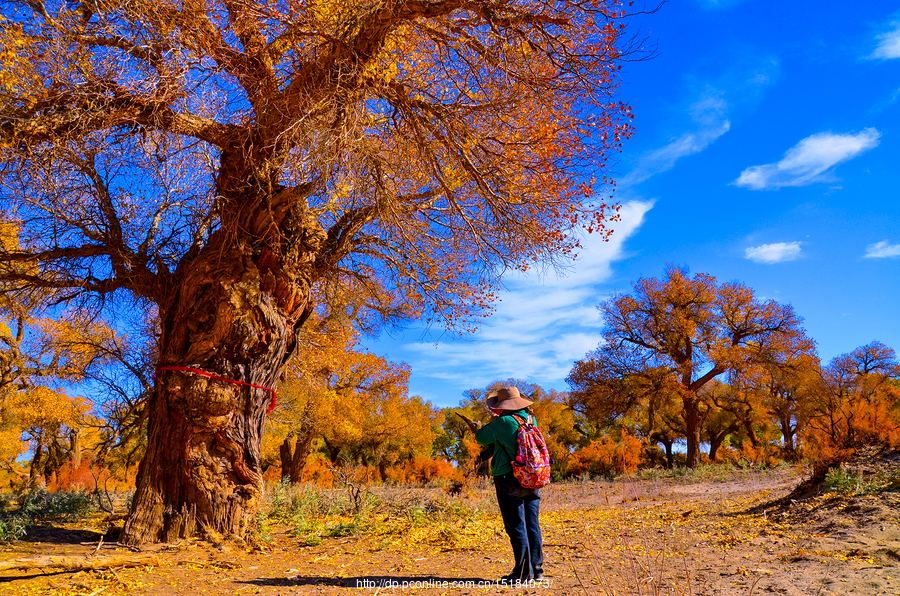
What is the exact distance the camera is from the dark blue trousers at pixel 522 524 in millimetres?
4352

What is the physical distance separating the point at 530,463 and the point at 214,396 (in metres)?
4.16

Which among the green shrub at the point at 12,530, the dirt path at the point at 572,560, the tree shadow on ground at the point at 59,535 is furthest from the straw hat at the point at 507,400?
the green shrub at the point at 12,530

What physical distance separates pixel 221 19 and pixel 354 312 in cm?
649

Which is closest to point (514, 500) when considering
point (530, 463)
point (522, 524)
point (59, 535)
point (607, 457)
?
point (522, 524)

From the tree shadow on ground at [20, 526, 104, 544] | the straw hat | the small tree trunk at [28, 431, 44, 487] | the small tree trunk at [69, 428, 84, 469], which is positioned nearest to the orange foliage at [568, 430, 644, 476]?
the straw hat

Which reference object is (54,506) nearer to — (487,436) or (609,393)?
(487,436)

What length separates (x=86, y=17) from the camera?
726 cm

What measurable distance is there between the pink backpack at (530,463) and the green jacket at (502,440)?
6 centimetres

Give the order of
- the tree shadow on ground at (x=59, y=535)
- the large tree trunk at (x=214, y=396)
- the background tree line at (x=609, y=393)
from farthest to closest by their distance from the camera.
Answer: the background tree line at (x=609, y=393) → the tree shadow on ground at (x=59, y=535) → the large tree trunk at (x=214, y=396)

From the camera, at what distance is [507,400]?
193 inches

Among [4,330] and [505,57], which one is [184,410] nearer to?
[505,57]

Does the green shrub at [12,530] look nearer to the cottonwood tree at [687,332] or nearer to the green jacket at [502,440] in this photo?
the green jacket at [502,440]

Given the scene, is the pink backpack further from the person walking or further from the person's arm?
the person's arm

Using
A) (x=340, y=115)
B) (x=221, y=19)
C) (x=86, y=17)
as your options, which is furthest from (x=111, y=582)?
(x=86, y=17)
